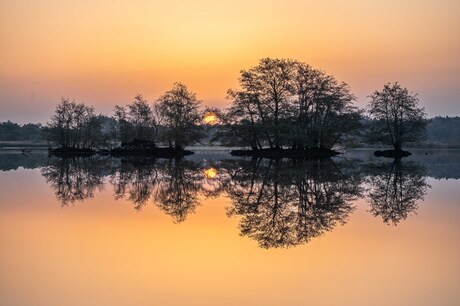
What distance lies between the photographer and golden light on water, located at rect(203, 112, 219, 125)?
7199 cm

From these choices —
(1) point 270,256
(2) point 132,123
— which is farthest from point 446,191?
(2) point 132,123

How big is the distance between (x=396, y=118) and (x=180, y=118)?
1260 inches

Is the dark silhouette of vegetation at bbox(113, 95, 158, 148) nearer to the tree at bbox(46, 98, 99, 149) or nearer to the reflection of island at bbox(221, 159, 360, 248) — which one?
the tree at bbox(46, 98, 99, 149)

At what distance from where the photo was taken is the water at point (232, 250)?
25.1ft

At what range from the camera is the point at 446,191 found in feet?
75.9

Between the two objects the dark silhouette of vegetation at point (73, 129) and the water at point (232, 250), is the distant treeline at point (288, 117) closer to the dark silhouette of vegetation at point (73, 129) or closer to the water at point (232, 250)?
the dark silhouette of vegetation at point (73, 129)

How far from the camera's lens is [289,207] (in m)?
16.8

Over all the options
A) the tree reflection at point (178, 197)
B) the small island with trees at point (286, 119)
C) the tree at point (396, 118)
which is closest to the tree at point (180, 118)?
the small island with trees at point (286, 119)

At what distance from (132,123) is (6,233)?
7557 centimetres

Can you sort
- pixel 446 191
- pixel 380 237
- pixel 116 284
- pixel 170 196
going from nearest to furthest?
pixel 116 284 → pixel 380 237 → pixel 170 196 → pixel 446 191

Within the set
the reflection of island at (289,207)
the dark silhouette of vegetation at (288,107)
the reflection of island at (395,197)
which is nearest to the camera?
the reflection of island at (289,207)

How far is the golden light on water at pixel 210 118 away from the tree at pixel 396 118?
74.2ft

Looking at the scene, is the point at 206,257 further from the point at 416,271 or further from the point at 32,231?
the point at 32,231

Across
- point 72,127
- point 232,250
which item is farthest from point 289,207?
point 72,127
